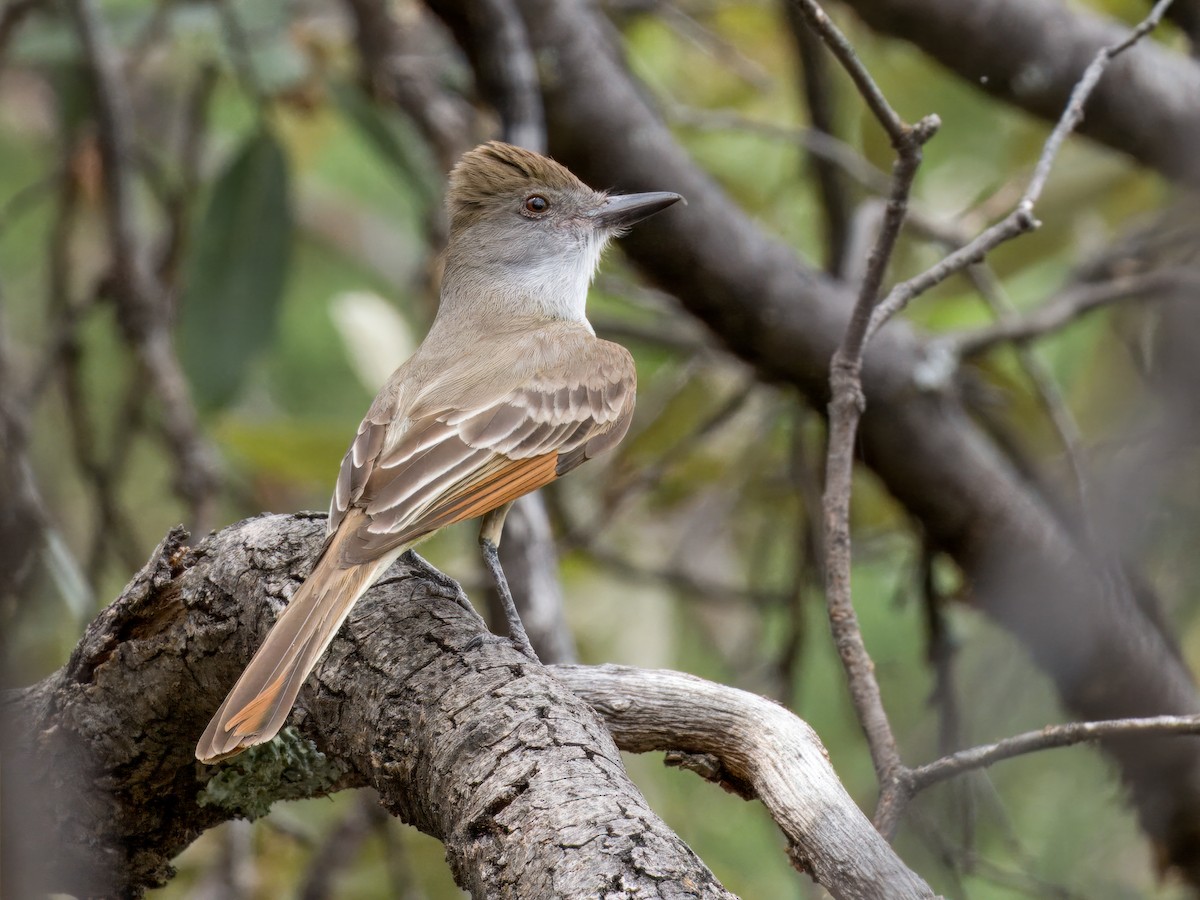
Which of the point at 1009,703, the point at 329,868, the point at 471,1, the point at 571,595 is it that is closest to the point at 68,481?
the point at 571,595

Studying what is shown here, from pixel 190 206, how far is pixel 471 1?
2025mm

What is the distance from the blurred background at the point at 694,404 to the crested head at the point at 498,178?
452mm

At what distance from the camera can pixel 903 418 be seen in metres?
4.44

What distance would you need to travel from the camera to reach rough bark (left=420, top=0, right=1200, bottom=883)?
14.3 ft

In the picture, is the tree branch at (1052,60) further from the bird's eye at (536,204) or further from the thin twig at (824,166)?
the bird's eye at (536,204)

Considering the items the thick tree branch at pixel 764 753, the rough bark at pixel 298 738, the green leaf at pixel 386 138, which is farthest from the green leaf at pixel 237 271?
the thick tree branch at pixel 764 753

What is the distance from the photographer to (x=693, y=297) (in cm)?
444

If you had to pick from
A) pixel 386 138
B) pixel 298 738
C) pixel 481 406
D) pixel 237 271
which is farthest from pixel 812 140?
pixel 298 738

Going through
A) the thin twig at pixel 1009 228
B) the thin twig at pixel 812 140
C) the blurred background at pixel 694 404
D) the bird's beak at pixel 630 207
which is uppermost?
the thin twig at pixel 1009 228

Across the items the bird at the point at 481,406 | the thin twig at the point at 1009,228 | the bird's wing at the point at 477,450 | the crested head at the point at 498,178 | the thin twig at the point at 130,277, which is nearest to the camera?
the bird at the point at 481,406

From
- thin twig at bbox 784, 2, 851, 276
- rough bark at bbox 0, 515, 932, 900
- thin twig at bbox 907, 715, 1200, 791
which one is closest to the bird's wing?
rough bark at bbox 0, 515, 932, 900

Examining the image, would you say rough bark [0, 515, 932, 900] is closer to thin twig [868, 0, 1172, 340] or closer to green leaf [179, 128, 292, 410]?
thin twig [868, 0, 1172, 340]

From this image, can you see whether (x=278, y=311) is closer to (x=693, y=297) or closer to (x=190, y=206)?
(x=190, y=206)

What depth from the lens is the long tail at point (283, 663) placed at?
Answer: 2.31 meters
